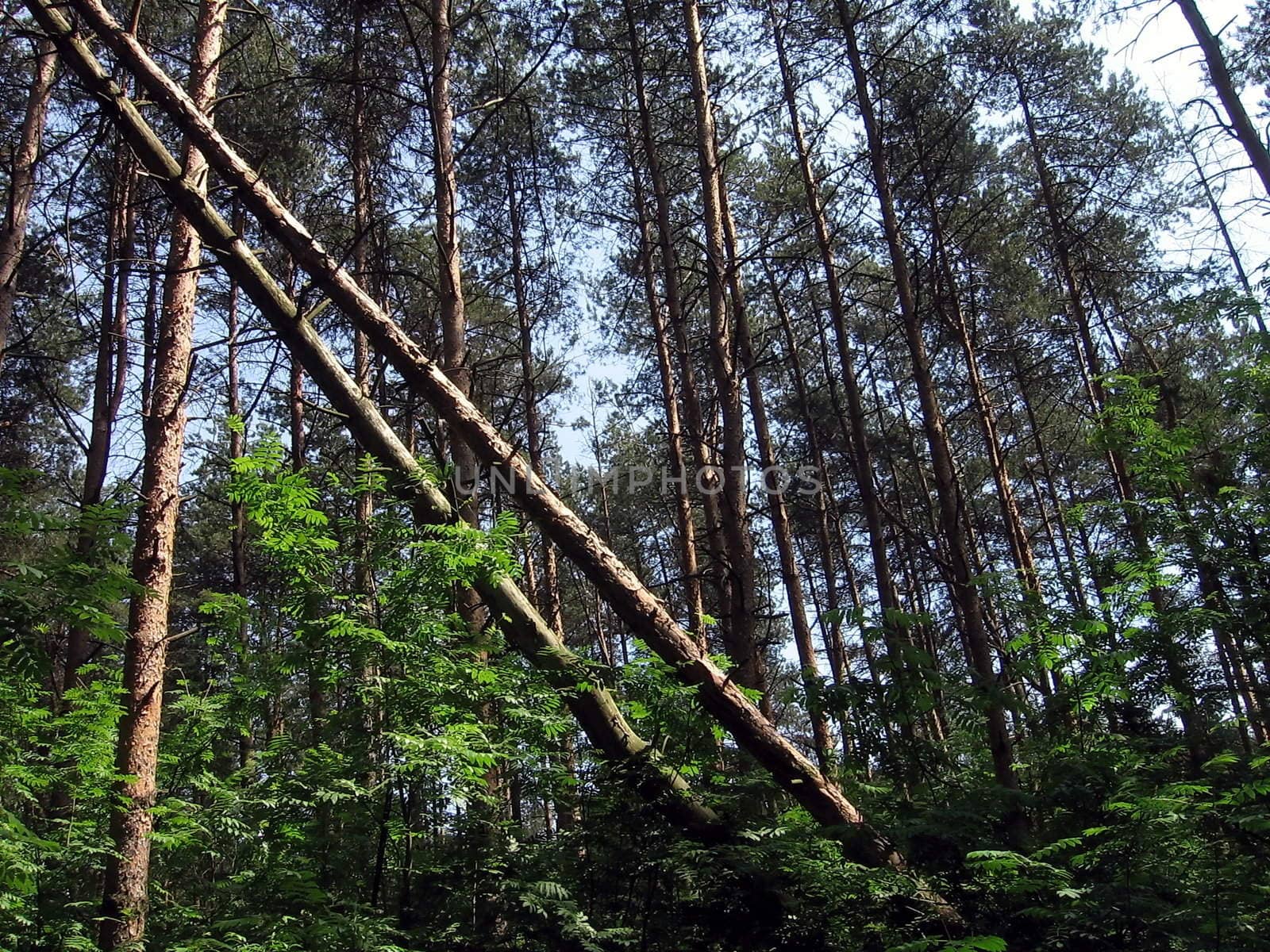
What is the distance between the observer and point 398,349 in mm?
6109

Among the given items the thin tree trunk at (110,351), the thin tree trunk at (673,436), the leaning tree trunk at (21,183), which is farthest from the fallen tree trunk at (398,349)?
the thin tree trunk at (110,351)

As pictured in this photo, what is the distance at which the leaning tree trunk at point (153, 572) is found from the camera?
17.6 feet

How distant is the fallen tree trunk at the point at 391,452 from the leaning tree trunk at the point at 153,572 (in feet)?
0.99

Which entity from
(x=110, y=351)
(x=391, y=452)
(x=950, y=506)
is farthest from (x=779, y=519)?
(x=110, y=351)

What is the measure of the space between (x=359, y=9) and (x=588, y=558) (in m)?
7.05

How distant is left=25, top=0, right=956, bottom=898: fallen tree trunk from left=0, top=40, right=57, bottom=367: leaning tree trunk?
5088mm

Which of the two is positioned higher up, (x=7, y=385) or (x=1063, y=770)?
(x=7, y=385)

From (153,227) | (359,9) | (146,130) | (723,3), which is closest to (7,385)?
(153,227)

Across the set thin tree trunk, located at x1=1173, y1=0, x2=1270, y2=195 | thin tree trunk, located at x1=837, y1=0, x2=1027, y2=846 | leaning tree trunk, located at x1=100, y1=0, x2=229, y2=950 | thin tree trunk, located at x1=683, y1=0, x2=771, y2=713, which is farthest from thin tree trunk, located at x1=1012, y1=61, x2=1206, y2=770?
leaning tree trunk, located at x1=100, y1=0, x2=229, y2=950

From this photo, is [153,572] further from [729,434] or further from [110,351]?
[110,351]

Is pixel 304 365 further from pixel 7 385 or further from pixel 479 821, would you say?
pixel 7 385

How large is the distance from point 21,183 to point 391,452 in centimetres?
840

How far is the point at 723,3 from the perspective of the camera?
1168cm

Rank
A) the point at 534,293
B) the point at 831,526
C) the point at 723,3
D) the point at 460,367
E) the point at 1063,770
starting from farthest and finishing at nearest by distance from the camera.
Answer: the point at 831,526
the point at 534,293
the point at 723,3
the point at 460,367
the point at 1063,770
